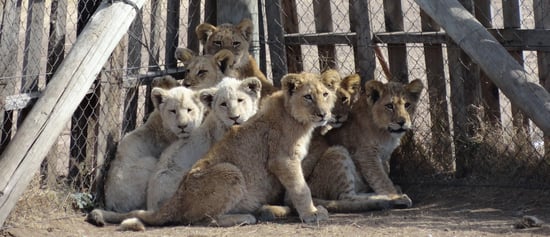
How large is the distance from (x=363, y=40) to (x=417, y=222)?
240 centimetres

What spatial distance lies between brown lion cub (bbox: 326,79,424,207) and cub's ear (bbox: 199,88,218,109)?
131cm

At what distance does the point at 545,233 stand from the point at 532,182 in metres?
1.49

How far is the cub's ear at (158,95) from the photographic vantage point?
9.35m

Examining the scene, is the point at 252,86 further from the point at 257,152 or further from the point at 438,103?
the point at 438,103

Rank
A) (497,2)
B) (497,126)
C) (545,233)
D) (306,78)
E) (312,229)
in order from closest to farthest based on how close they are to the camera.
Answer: (545,233) < (312,229) < (306,78) < (497,126) < (497,2)

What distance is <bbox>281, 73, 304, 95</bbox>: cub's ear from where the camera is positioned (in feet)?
28.8

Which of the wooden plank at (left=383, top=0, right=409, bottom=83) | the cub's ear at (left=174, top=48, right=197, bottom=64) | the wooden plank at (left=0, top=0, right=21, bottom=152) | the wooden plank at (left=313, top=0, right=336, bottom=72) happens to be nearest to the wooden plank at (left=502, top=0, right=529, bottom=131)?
the wooden plank at (left=383, top=0, right=409, bottom=83)

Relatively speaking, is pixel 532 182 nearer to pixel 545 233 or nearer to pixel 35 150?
pixel 545 233

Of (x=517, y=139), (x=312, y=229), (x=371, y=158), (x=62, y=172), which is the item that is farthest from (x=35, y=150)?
(x=517, y=139)

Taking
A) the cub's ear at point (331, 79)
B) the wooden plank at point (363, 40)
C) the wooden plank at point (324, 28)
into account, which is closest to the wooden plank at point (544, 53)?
the wooden plank at point (363, 40)

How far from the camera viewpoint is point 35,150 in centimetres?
805

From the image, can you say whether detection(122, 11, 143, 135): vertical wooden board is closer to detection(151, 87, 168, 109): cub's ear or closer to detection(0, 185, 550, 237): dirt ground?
detection(151, 87, 168, 109): cub's ear

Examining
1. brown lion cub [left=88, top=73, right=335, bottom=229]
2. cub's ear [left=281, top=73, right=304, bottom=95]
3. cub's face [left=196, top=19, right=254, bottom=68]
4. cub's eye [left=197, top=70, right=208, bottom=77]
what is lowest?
brown lion cub [left=88, top=73, right=335, bottom=229]

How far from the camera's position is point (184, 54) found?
1020 cm
